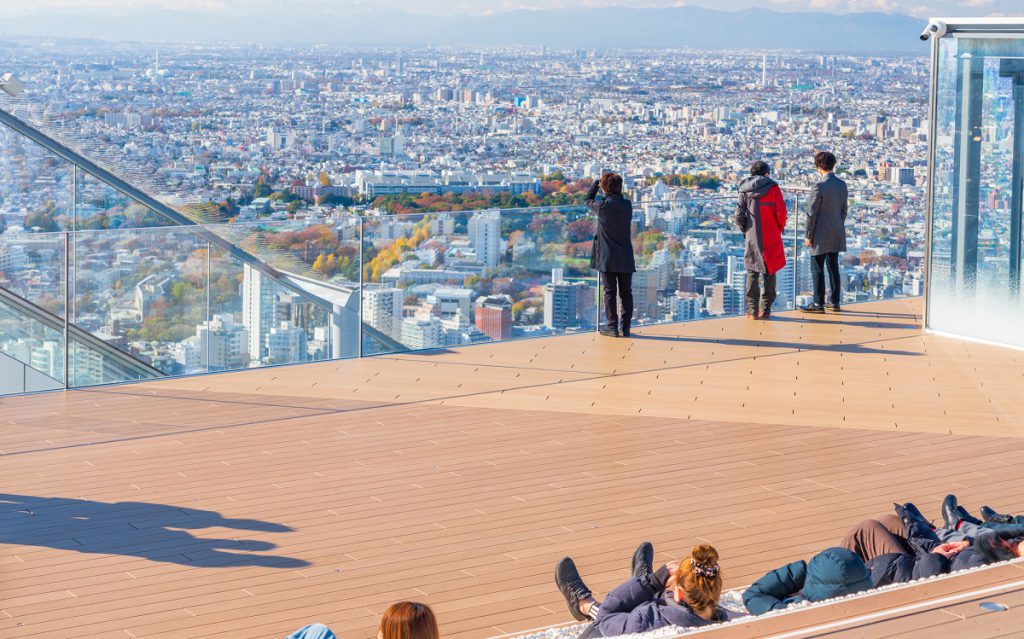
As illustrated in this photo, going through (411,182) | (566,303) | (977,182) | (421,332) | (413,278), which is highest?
(411,182)

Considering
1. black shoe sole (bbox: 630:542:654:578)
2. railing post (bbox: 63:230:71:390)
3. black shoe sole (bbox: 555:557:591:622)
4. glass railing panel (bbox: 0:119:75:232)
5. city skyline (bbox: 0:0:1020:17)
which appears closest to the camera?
black shoe sole (bbox: 555:557:591:622)

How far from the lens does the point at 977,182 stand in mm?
11477

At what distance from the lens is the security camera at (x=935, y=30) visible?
11352 millimetres

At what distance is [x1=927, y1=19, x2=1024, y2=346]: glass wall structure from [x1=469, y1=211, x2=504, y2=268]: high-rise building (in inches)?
158

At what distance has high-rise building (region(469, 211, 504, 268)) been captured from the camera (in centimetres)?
1132

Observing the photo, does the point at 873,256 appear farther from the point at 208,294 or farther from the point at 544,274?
the point at 208,294

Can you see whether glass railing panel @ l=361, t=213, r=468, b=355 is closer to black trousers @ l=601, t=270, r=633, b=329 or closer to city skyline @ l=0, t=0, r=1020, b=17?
black trousers @ l=601, t=270, r=633, b=329

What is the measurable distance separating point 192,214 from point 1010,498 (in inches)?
1062

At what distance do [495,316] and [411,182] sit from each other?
25.9 m

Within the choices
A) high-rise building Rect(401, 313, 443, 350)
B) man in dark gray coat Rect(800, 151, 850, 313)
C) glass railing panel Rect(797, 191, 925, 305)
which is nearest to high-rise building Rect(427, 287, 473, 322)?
high-rise building Rect(401, 313, 443, 350)

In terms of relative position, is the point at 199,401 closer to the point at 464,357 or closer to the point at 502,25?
the point at 464,357

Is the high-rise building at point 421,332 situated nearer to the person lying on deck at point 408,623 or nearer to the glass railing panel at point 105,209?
the person lying on deck at point 408,623

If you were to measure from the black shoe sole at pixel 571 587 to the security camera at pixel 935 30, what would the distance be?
25.8 feet

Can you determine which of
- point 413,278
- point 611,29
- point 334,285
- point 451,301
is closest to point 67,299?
point 334,285
